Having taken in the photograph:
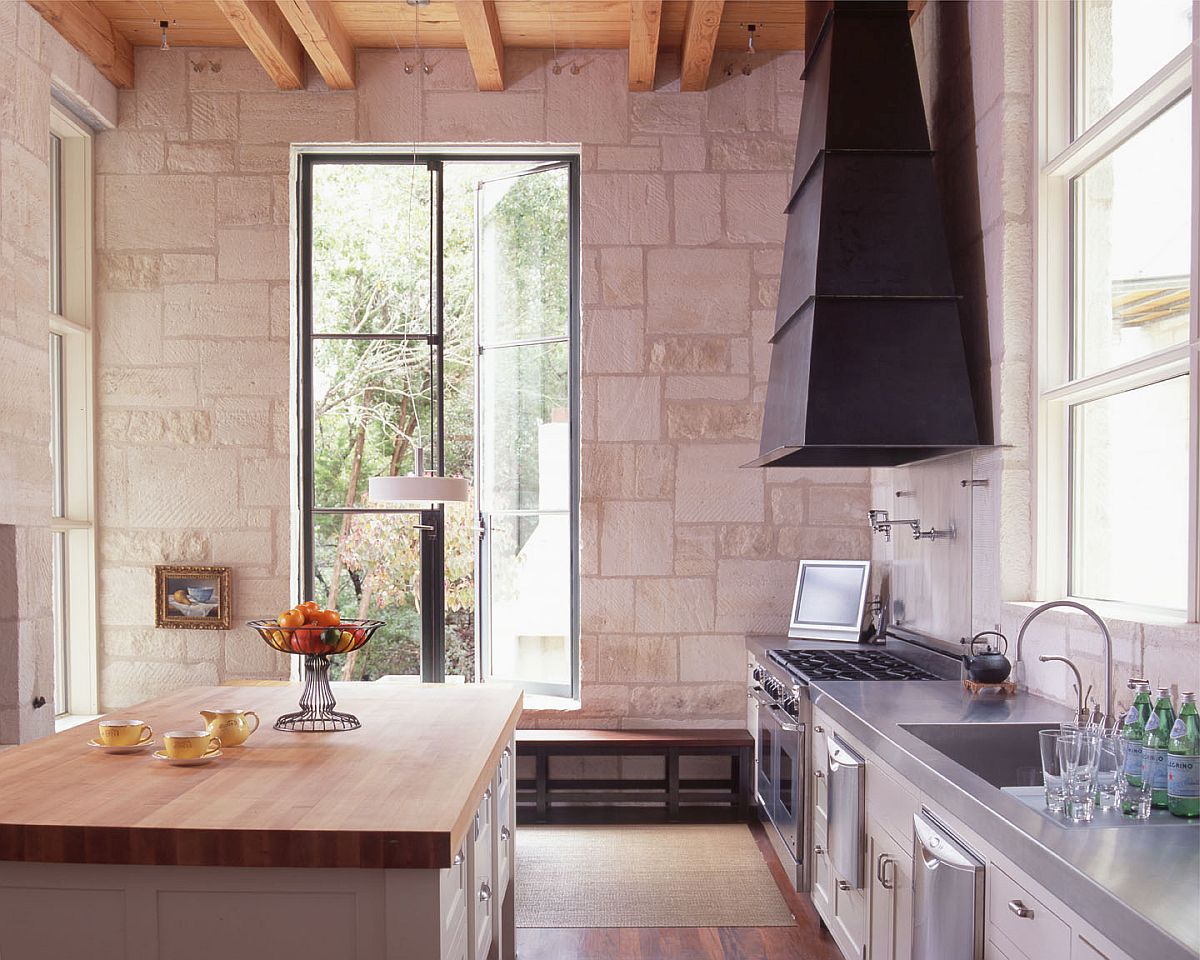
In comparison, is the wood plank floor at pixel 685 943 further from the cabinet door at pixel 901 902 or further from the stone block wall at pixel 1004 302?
the stone block wall at pixel 1004 302

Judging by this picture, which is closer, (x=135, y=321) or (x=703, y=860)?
(x=703, y=860)

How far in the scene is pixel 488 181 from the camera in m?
5.48

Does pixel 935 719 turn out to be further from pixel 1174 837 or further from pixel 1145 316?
pixel 1145 316

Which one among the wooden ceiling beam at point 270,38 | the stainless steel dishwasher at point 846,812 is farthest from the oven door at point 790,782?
the wooden ceiling beam at point 270,38

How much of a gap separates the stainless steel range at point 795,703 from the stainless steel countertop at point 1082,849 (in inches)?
33.7

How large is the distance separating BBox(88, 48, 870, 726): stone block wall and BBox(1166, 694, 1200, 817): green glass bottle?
3.22m

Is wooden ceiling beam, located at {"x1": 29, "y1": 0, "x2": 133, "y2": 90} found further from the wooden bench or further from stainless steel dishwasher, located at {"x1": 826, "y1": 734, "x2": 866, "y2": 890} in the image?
stainless steel dishwasher, located at {"x1": 826, "y1": 734, "x2": 866, "y2": 890}

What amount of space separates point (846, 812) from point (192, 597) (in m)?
3.51

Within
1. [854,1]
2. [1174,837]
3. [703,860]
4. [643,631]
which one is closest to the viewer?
[1174,837]

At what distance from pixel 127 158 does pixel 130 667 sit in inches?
102

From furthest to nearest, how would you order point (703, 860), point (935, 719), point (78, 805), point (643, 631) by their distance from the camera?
point (643, 631) → point (703, 860) → point (935, 719) → point (78, 805)

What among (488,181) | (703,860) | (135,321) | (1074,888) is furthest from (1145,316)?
(135,321)

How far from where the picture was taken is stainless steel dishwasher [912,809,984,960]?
205 centimetres

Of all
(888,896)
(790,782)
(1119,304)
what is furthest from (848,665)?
(1119,304)
